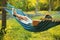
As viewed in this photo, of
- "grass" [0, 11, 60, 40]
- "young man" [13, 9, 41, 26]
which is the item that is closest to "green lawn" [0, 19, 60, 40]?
"grass" [0, 11, 60, 40]

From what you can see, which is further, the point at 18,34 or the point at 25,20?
the point at 18,34

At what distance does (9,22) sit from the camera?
4.71m

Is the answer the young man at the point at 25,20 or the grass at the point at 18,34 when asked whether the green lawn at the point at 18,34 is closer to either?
the grass at the point at 18,34

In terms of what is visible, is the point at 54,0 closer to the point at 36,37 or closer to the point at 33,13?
the point at 33,13

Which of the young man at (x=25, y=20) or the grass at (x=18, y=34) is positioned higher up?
the young man at (x=25, y=20)

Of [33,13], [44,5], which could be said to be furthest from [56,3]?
[33,13]

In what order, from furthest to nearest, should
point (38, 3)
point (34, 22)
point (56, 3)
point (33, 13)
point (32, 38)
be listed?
point (56, 3), point (38, 3), point (33, 13), point (32, 38), point (34, 22)

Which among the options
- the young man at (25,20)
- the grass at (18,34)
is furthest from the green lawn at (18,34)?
the young man at (25,20)

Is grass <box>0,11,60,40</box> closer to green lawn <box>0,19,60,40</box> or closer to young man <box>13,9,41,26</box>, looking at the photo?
green lawn <box>0,19,60,40</box>

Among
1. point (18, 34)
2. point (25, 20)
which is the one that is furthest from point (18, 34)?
point (25, 20)

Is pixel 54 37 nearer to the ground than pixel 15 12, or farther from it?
nearer to the ground

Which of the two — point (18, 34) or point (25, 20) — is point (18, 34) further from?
point (25, 20)

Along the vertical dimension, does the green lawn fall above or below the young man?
below

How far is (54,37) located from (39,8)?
1273mm
